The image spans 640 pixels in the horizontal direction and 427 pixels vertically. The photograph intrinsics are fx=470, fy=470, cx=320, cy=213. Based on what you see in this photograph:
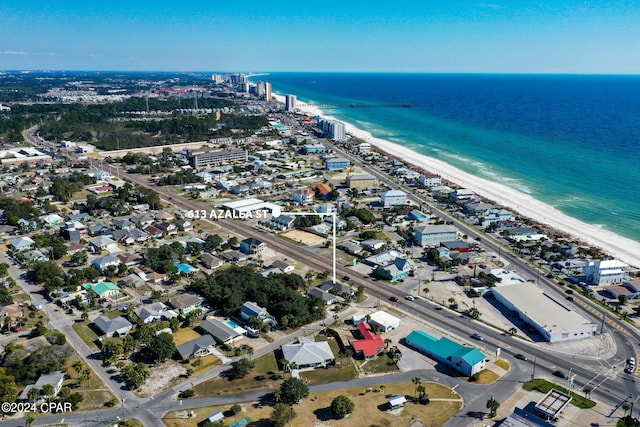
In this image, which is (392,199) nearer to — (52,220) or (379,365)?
(379,365)

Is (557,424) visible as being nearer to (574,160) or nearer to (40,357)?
(40,357)

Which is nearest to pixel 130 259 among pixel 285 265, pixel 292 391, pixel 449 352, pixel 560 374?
pixel 285 265

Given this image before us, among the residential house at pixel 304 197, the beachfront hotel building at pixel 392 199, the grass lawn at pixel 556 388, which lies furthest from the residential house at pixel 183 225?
the grass lawn at pixel 556 388

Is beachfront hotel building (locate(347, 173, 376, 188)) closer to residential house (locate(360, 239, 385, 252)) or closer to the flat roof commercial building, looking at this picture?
residential house (locate(360, 239, 385, 252))

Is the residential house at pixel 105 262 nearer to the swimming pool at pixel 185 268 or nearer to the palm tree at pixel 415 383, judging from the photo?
the swimming pool at pixel 185 268

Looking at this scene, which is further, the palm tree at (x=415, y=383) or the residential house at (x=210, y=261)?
the residential house at (x=210, y=261)

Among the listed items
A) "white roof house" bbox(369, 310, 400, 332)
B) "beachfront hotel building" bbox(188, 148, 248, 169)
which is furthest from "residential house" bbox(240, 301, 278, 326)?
"beachfront hotel building" bbox(188, 148, 248, 169)
